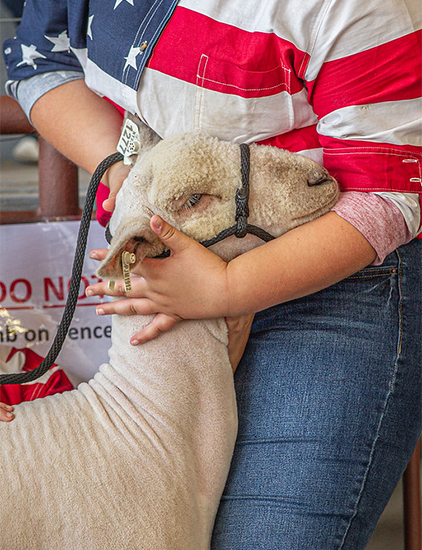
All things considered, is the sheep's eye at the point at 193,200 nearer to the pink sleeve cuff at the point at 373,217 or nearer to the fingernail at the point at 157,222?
the fingernail at the point at 157,222

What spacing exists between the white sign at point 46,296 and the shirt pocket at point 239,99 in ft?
1.79

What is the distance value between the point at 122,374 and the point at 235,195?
0.32m

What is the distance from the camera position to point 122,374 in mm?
833

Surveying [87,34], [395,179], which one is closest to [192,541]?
[395,179]

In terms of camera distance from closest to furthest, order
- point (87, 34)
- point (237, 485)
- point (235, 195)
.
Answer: point (235, 195) < point (237, 485) < point (87, 34)

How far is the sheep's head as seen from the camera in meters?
0.75

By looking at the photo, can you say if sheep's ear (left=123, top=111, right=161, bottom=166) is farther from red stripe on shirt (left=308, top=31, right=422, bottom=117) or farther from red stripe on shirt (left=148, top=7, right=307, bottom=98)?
red stripe on shirt (left=308, top=31, right=422, bottom=117)

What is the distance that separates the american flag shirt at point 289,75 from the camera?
0.78m

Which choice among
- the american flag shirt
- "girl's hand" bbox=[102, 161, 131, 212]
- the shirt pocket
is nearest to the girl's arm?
"girl's hand" bbox=[102, 161, 131, 212]

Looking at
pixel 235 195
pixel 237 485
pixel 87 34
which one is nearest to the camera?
pixel 235 195

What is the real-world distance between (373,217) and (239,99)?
266mm

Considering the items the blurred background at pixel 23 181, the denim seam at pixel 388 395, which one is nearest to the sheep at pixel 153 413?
the denim seam at pixel 388 395

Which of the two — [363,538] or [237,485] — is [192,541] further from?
[363,538]

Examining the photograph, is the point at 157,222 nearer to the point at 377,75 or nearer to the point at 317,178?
the point at 317,178
